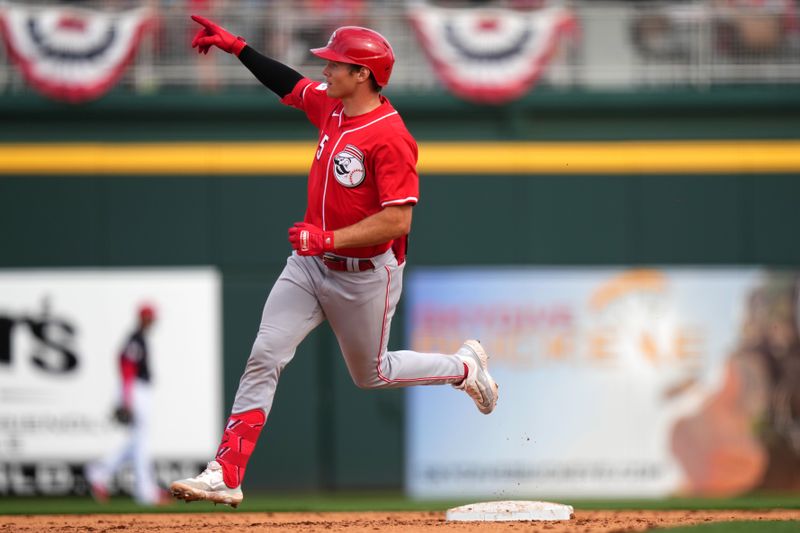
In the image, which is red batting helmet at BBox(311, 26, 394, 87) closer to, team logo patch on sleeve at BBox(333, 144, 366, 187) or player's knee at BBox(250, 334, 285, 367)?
team logo patch on sleeve at BBox(333, 144, 366, 187)

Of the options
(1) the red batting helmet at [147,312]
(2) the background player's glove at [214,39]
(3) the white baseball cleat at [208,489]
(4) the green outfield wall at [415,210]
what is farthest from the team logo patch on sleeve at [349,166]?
(4) the green outfield wall at [415,210]

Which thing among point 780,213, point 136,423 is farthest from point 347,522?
point 780,213

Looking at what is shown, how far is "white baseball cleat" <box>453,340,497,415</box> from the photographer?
715 centimetres

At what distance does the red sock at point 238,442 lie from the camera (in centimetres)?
645

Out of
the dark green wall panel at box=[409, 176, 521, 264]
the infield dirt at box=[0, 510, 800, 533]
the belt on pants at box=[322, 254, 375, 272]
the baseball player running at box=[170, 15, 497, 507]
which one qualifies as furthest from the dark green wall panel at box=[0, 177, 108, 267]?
the belt on pants at box=[322, 254, 375, 272]

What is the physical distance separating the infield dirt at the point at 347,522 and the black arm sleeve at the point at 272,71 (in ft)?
7.93

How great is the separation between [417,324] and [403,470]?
1503mm

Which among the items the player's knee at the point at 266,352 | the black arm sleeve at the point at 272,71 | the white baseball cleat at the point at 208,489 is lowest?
the white baseball cleat at the point at 208,489

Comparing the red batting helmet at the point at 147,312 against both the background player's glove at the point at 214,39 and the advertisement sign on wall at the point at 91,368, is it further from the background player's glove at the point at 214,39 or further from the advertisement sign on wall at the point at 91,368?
the background player's glove at the point at 214,39

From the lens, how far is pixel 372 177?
632 centimetres

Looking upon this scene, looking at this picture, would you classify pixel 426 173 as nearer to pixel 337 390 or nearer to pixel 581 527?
pixel 337 390

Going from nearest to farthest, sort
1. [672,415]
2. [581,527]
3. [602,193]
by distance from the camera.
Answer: [581,527] → [672,415] → [602,193]

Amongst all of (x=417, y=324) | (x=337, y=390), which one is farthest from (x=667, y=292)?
(x=337, y=390)

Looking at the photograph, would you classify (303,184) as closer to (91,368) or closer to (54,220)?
(54,220)
